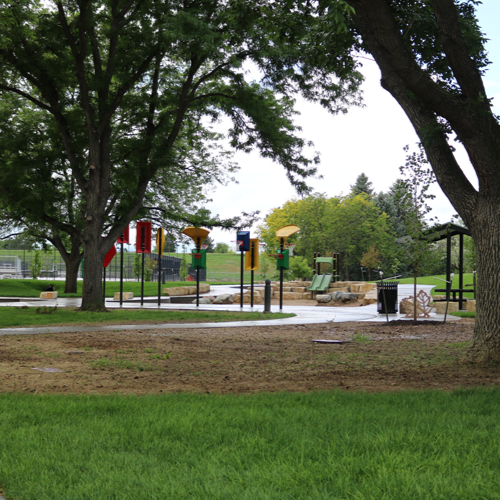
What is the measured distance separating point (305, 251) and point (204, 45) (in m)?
46.2

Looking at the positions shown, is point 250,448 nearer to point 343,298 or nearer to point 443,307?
Answer: point 443,307

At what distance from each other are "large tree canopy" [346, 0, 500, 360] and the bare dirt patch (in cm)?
111

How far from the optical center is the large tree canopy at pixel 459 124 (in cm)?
752

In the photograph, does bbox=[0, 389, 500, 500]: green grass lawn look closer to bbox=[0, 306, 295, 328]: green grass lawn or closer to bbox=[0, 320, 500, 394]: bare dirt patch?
bbox=[0, 320, 500, 394]: bare dirt patch

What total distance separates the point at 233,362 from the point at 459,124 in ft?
15.8

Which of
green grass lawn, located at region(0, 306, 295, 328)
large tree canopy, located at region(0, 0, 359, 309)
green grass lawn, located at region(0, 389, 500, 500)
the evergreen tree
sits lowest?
green grass lawn, located at region(0, 306, 295, 328)

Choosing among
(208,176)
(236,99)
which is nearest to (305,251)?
(208,176)

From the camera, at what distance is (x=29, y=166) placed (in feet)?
60.7

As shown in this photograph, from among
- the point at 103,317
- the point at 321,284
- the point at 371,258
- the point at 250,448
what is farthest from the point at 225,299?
the point at 371,258

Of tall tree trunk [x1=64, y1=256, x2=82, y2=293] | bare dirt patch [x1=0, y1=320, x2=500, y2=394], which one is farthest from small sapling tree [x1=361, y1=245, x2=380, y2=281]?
bare dirt patch [x1=0, y1=320, x2=500, y2=394]

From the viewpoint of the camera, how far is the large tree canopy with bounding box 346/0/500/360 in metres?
7.52

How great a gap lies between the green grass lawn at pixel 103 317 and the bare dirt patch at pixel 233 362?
277 centimetres

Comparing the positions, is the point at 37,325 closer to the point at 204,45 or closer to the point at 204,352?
the point at 204,352

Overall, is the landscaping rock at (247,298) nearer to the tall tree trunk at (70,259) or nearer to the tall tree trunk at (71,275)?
the tall tree trunk at (70,259)
